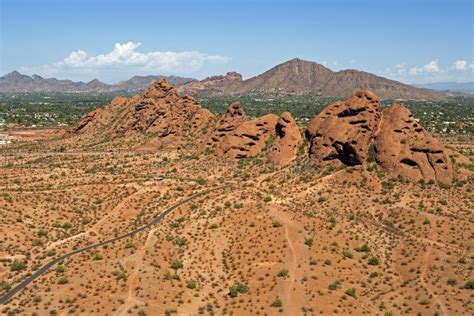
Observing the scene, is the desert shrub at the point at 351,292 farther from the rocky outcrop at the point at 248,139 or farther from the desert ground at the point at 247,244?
the rocky outcrop at the point at 248,139

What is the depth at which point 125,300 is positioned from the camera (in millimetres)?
42344

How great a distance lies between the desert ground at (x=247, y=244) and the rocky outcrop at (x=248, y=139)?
675 centimetres

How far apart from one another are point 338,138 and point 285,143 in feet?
42.5

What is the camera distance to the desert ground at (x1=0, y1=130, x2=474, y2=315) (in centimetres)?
4278

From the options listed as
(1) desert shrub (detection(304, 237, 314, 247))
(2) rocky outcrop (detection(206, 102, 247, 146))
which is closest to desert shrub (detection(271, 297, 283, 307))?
(1) desert shrub (detection(304, 237, 314, 247))

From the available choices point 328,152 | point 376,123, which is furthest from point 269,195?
point 376,123

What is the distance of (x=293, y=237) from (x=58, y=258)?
25.5 m

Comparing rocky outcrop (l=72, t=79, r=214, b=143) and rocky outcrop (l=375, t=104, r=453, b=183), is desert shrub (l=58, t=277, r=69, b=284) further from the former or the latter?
rocky outcrop (l=72, t=79, r=214, b=143)

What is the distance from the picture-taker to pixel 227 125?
101938 millimetres

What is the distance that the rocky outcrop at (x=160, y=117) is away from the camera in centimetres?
12875

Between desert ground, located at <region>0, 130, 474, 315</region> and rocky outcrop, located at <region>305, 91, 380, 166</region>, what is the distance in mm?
2292

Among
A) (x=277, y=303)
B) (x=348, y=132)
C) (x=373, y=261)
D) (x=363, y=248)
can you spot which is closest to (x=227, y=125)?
(x=348, y=132)

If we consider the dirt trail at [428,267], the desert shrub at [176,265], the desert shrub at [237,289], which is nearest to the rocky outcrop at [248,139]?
the dirt trail at [428,267]

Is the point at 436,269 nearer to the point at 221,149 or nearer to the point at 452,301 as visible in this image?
the point at 452,301
